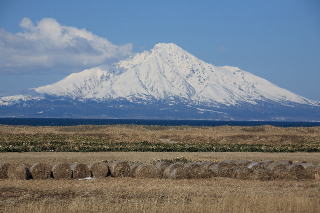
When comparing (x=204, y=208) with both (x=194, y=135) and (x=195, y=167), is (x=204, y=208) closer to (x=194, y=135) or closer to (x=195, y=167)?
(x=195, y=167)

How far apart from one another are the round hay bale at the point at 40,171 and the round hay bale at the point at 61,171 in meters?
0.29

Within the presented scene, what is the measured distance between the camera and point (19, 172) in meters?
28.9

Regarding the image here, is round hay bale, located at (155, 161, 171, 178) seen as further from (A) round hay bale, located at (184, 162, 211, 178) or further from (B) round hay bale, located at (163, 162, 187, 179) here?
(A) round hay bale, located at (184, 162, 211, 178)

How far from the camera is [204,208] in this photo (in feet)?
65.2

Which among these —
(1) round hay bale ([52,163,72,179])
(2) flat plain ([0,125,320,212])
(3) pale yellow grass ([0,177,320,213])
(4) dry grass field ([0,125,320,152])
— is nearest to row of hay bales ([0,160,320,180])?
(1) round hay bale ([52,163,72,179])

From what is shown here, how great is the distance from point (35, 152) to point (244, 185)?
30389 millimetres

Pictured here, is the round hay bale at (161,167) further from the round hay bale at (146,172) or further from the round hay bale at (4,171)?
the round hay bale at (4,171)

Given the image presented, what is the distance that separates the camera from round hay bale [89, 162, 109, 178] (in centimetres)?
3065

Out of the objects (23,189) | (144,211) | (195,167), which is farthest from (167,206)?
(195,167)

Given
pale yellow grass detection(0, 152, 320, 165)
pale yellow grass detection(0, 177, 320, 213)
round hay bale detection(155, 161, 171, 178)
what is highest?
round hay bale detection(155, 161, 171, 178)

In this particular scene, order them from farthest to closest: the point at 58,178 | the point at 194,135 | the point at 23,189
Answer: the point at 194,135 < the point at 58,178 < the point at 23,189

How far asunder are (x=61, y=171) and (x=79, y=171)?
37.8 inches

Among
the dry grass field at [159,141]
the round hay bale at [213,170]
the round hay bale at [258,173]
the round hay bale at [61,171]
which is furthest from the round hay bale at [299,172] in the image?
the dry grass field at [159,141]

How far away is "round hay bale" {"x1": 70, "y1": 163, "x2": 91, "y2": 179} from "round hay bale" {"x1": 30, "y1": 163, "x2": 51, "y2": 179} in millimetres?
1232
